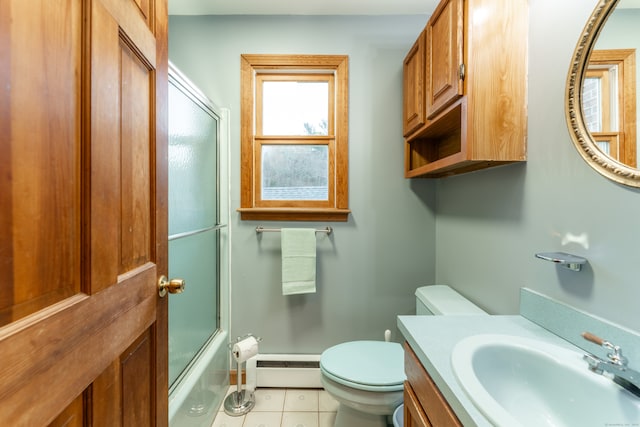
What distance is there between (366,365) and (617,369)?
0.91 meters

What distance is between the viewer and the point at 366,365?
4.26 feet

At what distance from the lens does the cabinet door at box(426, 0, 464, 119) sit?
3.51 ft

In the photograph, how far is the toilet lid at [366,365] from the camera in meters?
1.18

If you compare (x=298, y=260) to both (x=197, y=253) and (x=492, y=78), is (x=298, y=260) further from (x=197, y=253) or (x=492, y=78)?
(x=492, y=78)

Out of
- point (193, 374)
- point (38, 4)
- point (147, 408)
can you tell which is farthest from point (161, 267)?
point (193, 374)

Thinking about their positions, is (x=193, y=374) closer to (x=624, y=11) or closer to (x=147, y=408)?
(x=147, y=408)

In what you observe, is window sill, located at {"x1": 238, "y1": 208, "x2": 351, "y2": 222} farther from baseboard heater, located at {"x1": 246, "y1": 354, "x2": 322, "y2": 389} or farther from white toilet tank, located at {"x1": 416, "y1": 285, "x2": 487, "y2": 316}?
baseboard heater, located at {"x1": 246, "y1": 354, "x2": 322, "y2": 389}

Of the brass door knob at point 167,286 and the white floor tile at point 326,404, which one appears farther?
the white floor tile at point 326,404

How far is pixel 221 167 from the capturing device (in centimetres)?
177

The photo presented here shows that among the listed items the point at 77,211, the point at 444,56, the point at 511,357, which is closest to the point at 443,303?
the point at 511,357

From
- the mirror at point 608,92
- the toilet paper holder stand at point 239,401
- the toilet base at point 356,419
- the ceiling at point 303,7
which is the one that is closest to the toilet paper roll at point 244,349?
the toilet paper holder stand at point 239,401

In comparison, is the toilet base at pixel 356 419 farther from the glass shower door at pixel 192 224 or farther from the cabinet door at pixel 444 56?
the cabinet door at pixel 444 56

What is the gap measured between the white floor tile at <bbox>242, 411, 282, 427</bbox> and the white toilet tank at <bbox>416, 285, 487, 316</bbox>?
0.99 metres

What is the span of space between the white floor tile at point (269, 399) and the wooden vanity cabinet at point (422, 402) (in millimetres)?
997
